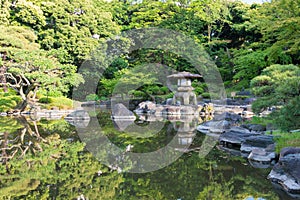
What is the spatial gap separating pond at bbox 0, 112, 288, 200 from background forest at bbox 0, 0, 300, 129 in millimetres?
7514

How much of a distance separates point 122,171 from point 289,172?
2.68 m

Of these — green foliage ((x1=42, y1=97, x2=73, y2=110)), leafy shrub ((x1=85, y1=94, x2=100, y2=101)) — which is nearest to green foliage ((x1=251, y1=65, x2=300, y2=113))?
green foliage ((x1=42, y1=97, x2=73, y2=110))

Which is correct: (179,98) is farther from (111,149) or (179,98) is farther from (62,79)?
(111,149)

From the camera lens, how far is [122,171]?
16.8 feet

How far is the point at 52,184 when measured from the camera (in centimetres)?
439

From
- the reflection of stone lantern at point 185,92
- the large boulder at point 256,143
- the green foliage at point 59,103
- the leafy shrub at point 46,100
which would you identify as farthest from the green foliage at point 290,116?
the leafy shrub at point 46,100

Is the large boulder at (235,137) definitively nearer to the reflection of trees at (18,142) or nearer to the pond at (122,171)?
the pond at (122,171)

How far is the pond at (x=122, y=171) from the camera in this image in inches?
159

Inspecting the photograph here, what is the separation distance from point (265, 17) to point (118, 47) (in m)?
12.9

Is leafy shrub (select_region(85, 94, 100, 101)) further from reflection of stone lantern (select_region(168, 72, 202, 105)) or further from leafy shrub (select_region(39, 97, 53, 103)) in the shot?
reflection of stone lantern (select_region(168, 72, 202, 105))

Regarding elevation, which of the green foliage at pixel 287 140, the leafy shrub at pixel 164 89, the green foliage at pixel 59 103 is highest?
the leafy shrub at pixel 164 89

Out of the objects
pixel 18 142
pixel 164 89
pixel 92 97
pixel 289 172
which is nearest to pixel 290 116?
pixel 289 172

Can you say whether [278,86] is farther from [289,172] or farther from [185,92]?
[185,92]

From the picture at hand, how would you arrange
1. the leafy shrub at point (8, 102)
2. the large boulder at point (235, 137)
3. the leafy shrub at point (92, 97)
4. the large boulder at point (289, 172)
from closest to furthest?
the large boulder at point (289, 172), the large boulder at point (235, 137), the leafy shrub at point (8, 102), the leafy shrub at point (92, 97)
